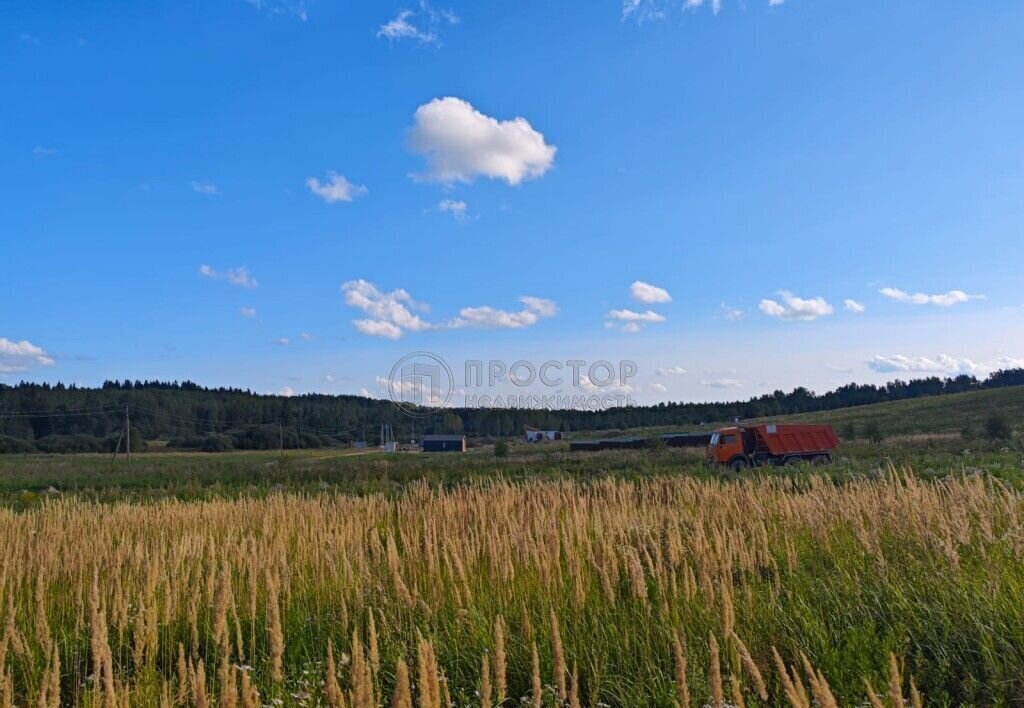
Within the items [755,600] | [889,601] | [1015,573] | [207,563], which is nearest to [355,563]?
[207,563]

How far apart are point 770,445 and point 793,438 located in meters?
1.67

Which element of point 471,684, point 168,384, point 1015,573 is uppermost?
point 168,384

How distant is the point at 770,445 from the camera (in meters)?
31.6

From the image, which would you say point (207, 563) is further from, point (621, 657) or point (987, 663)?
point (987, 663)

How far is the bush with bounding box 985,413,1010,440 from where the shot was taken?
3672cm

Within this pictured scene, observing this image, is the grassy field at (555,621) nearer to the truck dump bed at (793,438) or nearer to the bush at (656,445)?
the truck dump bed at (793,438)

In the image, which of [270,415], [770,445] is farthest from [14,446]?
[770,445]

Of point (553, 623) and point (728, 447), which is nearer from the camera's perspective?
point (553, 623)

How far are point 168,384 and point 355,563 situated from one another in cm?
18391

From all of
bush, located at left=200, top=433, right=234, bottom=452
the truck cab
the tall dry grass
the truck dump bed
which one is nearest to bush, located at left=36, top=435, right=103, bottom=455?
bush, located at left=200, top=433, right=234, bottom=452

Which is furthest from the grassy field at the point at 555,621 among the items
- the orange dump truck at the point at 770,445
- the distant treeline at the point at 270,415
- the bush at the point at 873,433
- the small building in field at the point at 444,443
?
the distant treeline at the point at 270,415

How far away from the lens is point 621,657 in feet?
12.0

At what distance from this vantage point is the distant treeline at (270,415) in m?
109

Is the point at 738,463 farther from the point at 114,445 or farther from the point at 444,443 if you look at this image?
the point at 114,445
